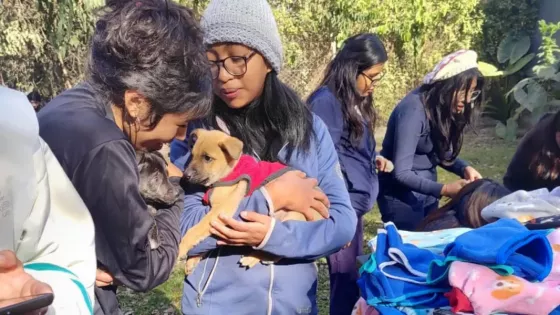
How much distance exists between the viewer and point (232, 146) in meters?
2.43

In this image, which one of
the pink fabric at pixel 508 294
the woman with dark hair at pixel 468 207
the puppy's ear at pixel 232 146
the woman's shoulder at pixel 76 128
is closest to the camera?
the woman's shoulder at pixel 76 128

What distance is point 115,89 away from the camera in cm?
172

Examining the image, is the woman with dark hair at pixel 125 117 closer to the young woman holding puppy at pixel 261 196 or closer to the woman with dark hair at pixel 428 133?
the young woman holding puppy at pixel 261 196

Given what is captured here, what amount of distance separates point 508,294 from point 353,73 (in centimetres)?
264

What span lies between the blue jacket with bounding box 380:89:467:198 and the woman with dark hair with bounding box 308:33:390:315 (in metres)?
0.16

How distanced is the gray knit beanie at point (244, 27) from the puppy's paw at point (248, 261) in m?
0.73

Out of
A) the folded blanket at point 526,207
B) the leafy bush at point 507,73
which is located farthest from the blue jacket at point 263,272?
the leafy bush at point 507,73

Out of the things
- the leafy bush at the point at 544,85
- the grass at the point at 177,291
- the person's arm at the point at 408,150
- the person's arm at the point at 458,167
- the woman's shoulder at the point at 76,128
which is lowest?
the grass at the point at 177,291

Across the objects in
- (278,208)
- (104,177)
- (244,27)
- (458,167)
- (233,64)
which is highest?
(244,27)

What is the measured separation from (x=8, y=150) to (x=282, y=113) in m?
1.31

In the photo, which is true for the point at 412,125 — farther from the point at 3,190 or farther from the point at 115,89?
the point at 3,190

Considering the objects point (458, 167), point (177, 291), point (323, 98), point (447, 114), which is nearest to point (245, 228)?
point (323, 98)

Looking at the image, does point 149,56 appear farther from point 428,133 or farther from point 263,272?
point 428,133

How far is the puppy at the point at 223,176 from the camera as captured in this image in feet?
7.63
